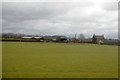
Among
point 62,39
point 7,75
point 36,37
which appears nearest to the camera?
point 7,75

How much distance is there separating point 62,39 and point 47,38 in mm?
5813

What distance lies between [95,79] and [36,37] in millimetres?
72935

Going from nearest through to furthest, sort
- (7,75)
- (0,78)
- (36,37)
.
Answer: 1. (0,78)
2. (7,75)
3. (36,37)

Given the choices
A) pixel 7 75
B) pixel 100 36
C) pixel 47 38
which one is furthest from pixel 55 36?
pixel 7 75

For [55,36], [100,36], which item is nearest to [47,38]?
[55,36]

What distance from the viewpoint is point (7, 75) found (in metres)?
9.40

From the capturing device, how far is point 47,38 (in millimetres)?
79562

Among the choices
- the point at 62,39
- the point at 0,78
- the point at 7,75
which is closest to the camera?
the point at 0,78

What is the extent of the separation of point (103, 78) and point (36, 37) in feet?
239

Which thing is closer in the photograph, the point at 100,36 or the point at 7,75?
the point at 7,75

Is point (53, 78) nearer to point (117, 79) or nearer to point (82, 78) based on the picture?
point (82, 78)

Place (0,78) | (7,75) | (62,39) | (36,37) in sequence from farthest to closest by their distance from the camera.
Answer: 1. (36,37)
2. (62,39)
3. (7,75)
4. (0,78)

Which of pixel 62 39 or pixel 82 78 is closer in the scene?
pixel 82 78

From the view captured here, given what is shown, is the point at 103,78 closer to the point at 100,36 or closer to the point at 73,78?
the point at 73,78
